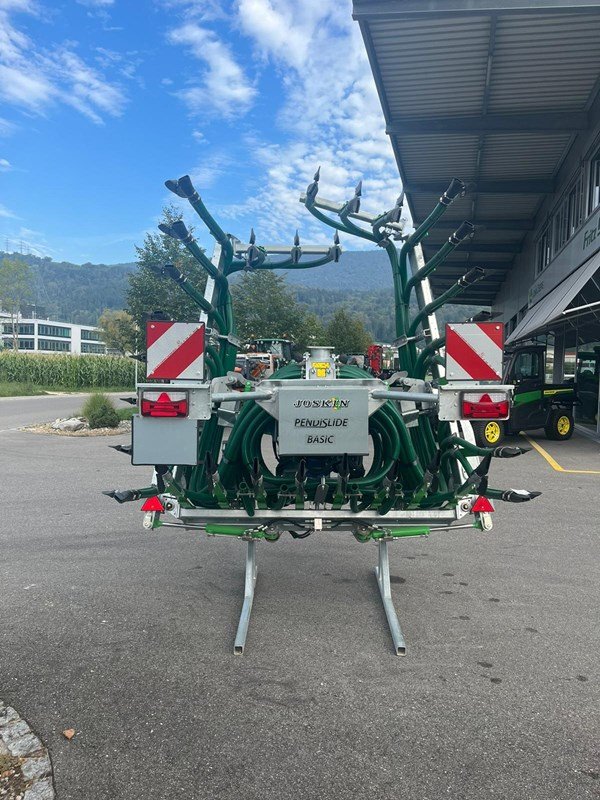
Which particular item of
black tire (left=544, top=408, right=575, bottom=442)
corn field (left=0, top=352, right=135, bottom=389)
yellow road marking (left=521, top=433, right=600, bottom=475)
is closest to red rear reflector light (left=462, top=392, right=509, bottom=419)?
yellow road marking (left=521, top=433, right=600, bottom=475)

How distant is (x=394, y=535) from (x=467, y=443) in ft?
2.34

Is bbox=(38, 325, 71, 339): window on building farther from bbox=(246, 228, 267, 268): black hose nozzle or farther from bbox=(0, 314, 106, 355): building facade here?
bbox=(246, 228, 267, 268): black hose nozzle

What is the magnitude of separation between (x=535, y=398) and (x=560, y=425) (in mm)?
1016

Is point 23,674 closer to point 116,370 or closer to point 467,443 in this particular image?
point 467,443

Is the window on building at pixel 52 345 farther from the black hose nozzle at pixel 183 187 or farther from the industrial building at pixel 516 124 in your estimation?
the black hose nozzle at pixel 183 187

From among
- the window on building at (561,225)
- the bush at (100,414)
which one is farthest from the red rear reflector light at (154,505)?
the window on building at (561,225)

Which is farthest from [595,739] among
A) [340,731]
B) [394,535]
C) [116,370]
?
[116,370]

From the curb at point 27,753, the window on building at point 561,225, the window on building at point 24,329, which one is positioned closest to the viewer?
the curb at point 27,753

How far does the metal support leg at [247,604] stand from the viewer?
3522mm

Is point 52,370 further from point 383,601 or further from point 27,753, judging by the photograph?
point 27,753

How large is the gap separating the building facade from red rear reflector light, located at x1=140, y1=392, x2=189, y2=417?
9238 centimetres

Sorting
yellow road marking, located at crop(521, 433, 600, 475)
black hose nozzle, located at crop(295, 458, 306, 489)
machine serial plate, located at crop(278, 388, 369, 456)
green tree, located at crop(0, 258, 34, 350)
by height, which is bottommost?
yellow road marking, located at crop(521, 433, 600, 475)

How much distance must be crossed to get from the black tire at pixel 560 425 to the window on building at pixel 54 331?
103 metres

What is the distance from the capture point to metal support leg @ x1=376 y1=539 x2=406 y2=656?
11.7ft
